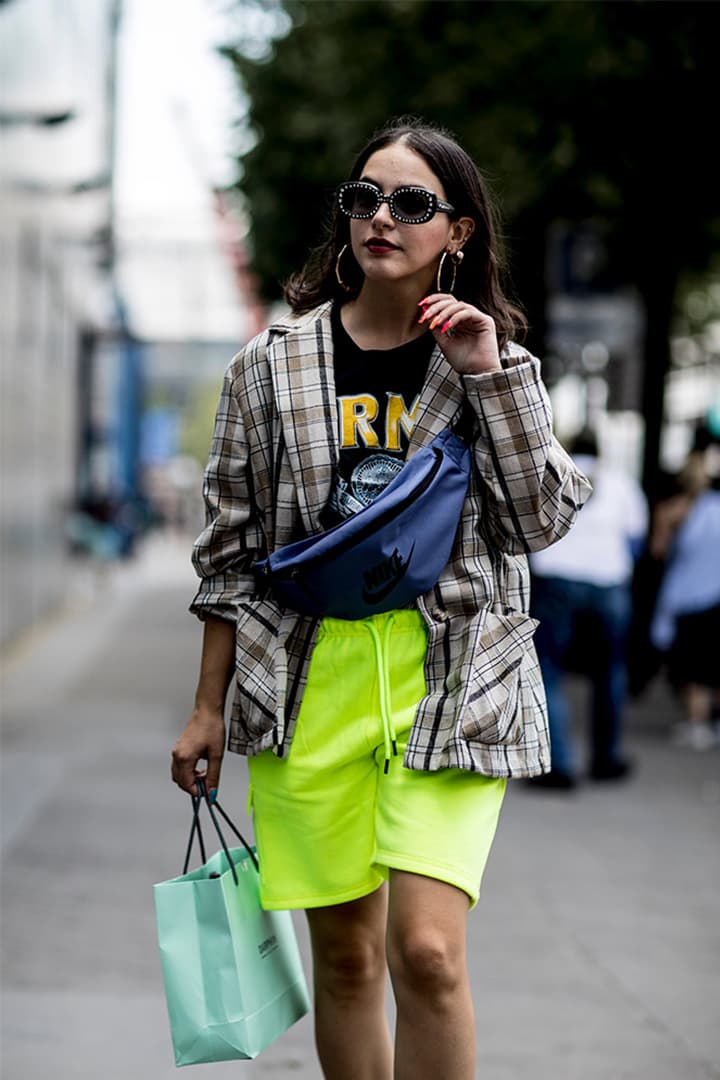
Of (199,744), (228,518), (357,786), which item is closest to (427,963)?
(357,786)

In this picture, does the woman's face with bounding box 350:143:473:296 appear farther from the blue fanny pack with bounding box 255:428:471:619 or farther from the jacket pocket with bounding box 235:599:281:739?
the jacket pocket with bounding box 235:599:281:739

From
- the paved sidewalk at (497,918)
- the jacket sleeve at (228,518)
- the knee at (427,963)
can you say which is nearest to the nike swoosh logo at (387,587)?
the jacket sleeve at (228,518)

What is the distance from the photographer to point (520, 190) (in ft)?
41.7

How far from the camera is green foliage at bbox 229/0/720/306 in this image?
38.3ft

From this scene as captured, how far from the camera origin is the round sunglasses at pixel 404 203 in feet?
9.84

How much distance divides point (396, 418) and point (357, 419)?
66 mm

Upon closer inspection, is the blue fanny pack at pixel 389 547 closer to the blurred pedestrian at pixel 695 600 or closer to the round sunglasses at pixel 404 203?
the round sunglasses at pixel 404 203

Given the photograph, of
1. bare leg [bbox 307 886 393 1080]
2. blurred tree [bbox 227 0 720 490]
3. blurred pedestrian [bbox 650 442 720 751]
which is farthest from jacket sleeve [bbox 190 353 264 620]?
blurred tree [bbox 227 0 720 490]

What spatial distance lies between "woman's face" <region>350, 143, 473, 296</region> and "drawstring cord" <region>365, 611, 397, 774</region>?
22.9 inches

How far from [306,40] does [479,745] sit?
14552mm

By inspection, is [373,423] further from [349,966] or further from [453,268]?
[349,966]

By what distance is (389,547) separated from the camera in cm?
290

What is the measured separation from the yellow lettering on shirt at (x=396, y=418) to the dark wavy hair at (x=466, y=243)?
20 cm

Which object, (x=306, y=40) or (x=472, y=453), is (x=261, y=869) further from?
(x=306, y=40)
